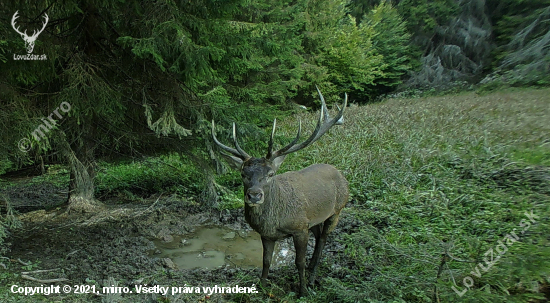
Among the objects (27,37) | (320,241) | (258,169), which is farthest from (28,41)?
(320,241)

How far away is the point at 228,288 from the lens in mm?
4148

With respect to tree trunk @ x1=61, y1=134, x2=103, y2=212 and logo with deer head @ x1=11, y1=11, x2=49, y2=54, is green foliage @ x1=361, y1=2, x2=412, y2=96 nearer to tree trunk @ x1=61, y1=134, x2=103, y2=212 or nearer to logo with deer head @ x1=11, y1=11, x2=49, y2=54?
tree trunk @ x1=61, y1=134, x2=103, y2=212

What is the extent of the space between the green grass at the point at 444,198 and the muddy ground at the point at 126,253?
0.73 metres

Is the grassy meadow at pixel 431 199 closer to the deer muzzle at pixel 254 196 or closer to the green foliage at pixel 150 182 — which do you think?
the green foliage at pixel 150 182

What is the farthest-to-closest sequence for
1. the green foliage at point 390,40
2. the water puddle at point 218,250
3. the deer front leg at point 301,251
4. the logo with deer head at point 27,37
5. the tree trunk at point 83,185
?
the green foliage at point 390,40, the tree trunk at point 83,185, the water puddle at point 218,250, the logo with deer head at point 27,37, the deer front leg at point 301,251

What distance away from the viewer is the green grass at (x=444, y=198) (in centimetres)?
324

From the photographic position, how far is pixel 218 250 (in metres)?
5.70

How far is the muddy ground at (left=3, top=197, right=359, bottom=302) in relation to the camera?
168 inches

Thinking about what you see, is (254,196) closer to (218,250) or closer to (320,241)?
(320,241)

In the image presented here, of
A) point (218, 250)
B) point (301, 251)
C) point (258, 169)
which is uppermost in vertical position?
point (258, 169)

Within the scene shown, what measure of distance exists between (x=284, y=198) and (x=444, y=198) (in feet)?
10.7

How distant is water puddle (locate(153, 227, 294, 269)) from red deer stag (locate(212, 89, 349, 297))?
106 centimetres

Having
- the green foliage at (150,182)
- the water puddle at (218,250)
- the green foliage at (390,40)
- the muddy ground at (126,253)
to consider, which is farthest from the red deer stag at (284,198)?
the green foliage at (390,40)

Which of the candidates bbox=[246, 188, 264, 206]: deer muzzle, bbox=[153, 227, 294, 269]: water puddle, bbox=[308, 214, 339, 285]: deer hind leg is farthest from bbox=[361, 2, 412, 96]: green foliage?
bbox=[246, 188, 264, 206]: deer muzzle
